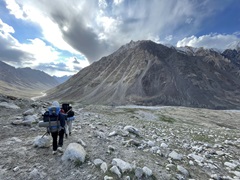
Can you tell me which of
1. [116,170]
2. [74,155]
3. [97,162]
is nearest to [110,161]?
[97,162]

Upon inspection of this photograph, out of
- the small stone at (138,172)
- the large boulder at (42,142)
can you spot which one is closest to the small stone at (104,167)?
the small stone at (138,172)

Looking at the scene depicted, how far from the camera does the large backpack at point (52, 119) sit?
842cm

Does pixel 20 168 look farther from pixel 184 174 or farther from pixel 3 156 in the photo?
pixel 184 174

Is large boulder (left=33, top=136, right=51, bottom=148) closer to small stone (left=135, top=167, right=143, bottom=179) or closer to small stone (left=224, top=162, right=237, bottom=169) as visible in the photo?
small stone (left=135, top=167, right=143, bottom=179)

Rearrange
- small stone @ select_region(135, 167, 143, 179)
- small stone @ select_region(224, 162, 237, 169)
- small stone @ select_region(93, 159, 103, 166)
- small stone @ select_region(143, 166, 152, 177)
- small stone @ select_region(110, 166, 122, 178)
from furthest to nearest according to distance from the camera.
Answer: small stone @ select_region(224, 162, 237, 169) < small stone @ select_region(93, 159, 103, 166) < small stone @ select_region(143, 166, 152, 177) < small stone @ select_region(135, 167, 143, 179) < small stone @ select_region(110, 166, 122, 178)

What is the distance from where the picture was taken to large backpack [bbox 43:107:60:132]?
842 cm

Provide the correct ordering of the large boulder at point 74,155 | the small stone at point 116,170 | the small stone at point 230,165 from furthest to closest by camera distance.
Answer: the small stone at point 230,165, the large boulder at point 74,155, the small stone at point 116,170

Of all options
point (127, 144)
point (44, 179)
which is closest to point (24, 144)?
point (44, 179)

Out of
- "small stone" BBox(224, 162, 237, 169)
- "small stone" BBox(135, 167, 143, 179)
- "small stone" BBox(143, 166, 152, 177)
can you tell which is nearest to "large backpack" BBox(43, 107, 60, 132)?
"small stone" BBox(135, 167, 143, 179)

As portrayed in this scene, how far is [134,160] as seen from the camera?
859 centimetres

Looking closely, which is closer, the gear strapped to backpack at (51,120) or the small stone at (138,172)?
the small stone at (138,172)

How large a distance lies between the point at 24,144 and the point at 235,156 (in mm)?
12714

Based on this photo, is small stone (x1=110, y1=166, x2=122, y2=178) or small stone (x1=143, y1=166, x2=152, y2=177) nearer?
small stone (x1=110, y1=166, x2=122, y2=178)

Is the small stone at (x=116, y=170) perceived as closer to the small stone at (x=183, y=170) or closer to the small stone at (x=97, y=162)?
the small stone at (x=97, y=162)
